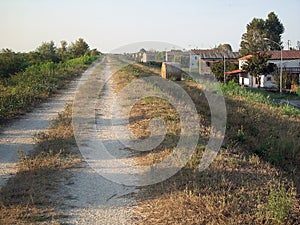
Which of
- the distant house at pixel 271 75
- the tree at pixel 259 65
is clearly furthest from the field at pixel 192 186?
the tree at pixel 259 65

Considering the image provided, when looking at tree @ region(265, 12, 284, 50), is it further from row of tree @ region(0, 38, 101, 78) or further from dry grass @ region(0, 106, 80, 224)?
dry grass @ region(0, 106, 80, 224)

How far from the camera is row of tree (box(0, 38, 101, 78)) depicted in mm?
26125

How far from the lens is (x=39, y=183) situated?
517cm

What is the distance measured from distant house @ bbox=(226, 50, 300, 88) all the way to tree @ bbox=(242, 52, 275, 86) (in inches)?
42.5

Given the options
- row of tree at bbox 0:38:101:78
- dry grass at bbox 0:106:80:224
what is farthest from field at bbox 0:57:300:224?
row of tree at bbox 0:38:101:78

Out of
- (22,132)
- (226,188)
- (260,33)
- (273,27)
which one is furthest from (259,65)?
(226,188)

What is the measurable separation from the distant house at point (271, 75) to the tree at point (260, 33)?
7.50m

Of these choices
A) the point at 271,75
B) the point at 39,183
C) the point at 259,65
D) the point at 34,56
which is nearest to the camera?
the point at 39,183

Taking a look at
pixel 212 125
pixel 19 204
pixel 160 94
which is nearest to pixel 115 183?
pixel 19 204

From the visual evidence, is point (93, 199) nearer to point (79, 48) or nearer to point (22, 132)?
point (22, 132)

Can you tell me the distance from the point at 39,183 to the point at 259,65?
142 feet

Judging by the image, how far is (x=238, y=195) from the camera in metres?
4.54

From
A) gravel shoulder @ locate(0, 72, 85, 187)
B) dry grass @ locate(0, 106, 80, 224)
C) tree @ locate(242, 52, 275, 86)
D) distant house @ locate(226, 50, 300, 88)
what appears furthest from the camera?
distant house @ locate(226, 50, 300, 88)

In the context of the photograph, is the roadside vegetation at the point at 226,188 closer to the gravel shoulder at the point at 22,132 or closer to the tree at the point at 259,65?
the gravel shoulder at the point at 22,132
